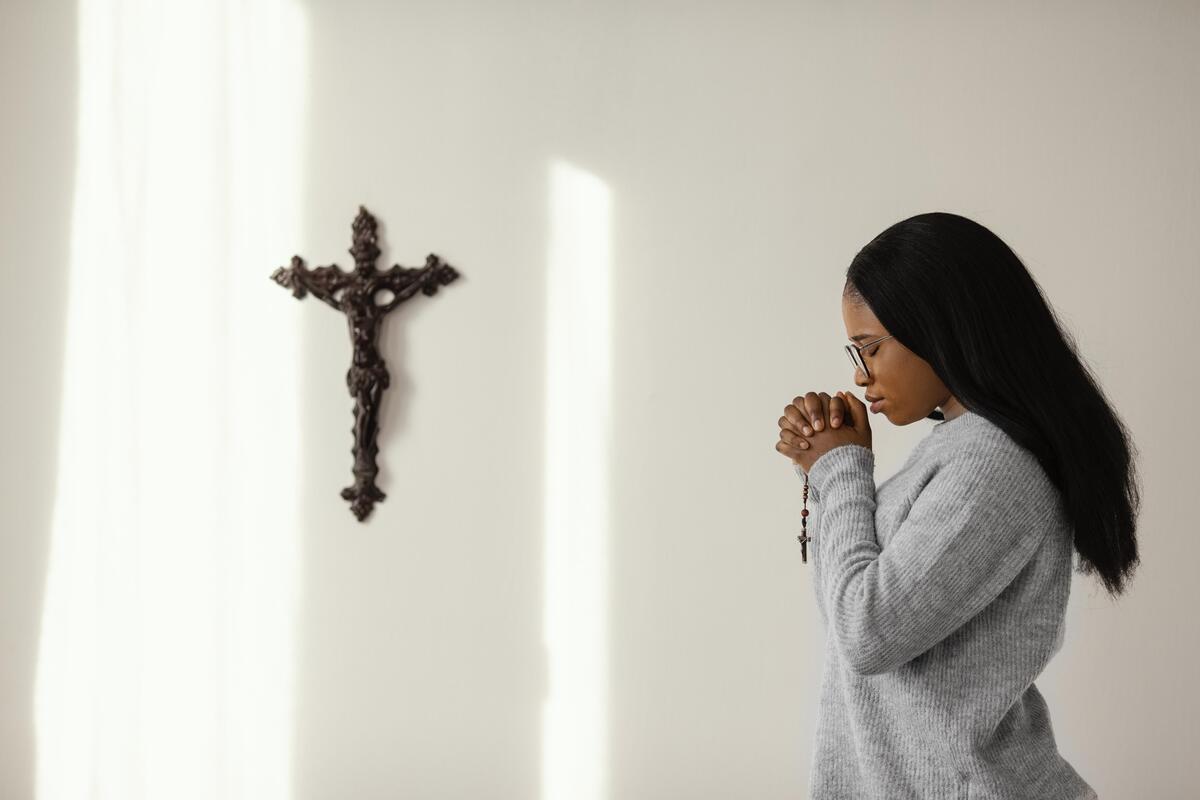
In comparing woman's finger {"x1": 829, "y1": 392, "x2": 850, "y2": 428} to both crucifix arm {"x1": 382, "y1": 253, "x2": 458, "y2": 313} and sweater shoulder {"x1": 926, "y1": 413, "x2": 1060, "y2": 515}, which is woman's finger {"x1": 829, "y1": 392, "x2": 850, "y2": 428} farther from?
crucifix arm {"x1": 382, "y1": 253, "x2": 458, "y2": 313}

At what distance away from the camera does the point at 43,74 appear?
2.59 meters

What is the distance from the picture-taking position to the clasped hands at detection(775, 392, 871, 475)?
3.95 feet

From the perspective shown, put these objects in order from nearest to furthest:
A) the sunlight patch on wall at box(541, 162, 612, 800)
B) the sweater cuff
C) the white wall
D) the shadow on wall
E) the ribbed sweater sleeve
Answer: the ribbed sweater sleeve
the sweater cuff
the white wall
the sunlight patch on wall at box(541, 162, 612, 800)
the shadow on wall

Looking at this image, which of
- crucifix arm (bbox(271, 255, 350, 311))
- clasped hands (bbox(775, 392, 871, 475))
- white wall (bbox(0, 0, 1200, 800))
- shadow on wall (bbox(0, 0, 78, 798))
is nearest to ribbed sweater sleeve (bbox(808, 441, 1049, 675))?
clasped hands (bbox(775, 392, 871, 475))

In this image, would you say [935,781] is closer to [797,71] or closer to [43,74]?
[797,71]

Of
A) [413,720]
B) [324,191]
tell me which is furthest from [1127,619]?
[324,191]

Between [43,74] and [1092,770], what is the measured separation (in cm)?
304

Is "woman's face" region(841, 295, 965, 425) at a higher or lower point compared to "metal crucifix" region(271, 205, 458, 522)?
lower

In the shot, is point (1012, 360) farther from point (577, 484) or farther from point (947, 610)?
point (577, 484)

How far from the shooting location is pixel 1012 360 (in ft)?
3.48

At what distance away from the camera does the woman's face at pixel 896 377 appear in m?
1.13

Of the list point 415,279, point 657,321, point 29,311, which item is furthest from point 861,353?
point 29,311

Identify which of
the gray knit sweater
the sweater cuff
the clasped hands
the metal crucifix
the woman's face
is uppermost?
the metal crucifix

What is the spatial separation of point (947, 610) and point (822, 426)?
261 mm
